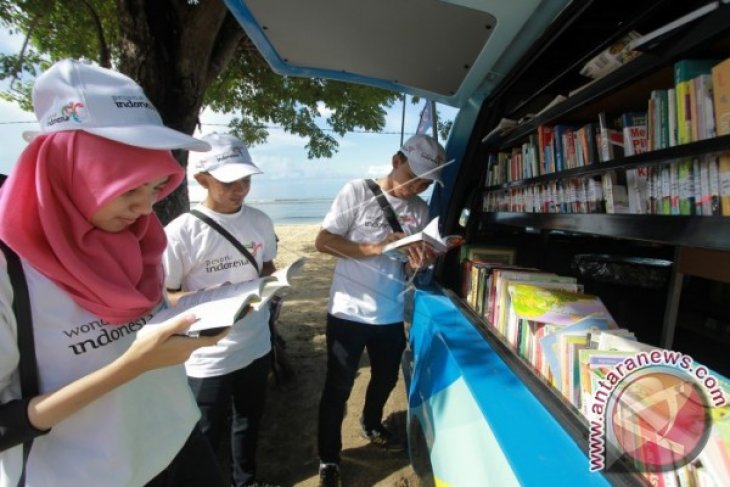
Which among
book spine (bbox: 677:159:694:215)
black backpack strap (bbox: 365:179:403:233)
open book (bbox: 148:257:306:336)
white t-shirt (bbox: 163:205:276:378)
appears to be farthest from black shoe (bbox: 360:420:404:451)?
book spine (bbox: 677:159:694:215)

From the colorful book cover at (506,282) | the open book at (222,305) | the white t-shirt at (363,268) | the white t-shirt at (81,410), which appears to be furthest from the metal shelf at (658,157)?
the white t-shirt at (81,410)

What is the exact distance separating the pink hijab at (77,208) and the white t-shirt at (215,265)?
736 mm

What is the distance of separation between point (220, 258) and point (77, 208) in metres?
0.90

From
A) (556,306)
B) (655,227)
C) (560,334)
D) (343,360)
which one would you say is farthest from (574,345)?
(343,360)

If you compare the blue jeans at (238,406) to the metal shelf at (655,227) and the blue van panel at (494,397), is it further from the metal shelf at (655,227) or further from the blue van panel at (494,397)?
the metal shelf at (655,227)

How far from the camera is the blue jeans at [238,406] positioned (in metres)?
1.84

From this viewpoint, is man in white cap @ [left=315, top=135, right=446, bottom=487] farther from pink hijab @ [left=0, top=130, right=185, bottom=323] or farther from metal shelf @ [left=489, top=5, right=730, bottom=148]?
pink hijab @ [left=0, top=130, right=185, bottom=323]

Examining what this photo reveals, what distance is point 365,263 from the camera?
2211 mm

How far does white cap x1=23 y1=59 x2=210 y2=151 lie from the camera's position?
35.2 inches

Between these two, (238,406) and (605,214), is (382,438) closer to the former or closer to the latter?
(238,406)

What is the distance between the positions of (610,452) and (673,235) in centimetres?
61

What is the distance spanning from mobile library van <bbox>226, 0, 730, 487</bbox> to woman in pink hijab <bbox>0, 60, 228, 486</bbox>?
102cm

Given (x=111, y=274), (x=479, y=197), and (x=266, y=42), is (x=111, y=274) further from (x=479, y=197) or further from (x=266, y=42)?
(x=479, y=197)

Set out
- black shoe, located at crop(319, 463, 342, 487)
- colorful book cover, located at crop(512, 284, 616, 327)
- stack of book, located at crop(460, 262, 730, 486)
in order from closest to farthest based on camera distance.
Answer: stack of book, located at crop(460, 262, 730, 486) → colorful book cover, located at crop(512, 284, 616, 327) → black shoe, located at crop(319, 463, 342, 487)
